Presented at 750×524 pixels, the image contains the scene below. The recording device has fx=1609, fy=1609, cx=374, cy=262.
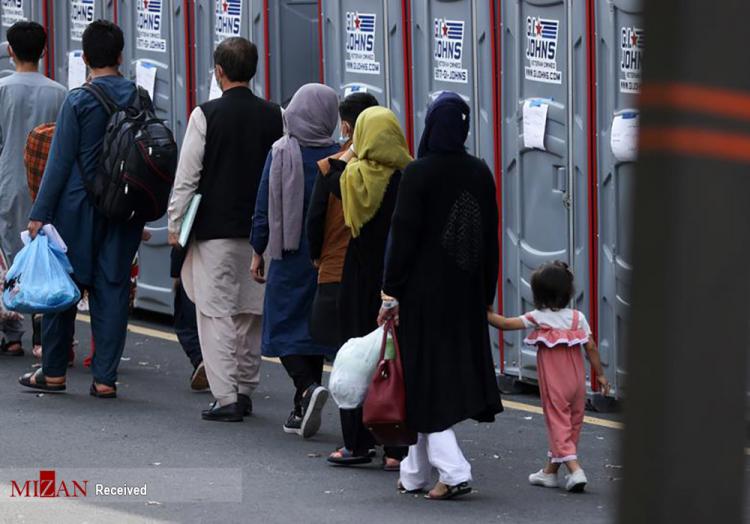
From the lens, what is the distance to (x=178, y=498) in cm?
602

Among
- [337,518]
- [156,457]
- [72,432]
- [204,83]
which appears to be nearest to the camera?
[337,518]

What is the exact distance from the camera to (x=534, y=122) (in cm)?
809

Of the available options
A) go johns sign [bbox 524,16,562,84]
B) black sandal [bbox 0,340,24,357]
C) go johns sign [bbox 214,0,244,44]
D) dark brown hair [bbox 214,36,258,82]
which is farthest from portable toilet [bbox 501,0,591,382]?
black sandal [bbox 0,340,24,357]

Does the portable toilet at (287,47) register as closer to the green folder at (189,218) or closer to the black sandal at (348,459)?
the green folder at (189,218)

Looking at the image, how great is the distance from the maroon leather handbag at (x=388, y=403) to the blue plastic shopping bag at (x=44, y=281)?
2235 mm

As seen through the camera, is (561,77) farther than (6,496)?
Yes

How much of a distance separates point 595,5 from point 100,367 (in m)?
2.99

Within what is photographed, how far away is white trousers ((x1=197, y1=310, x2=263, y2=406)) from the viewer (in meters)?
7.41

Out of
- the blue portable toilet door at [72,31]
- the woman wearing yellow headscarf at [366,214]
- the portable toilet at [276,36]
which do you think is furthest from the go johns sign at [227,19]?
the woman wearing yellow headscarf at [366,214]

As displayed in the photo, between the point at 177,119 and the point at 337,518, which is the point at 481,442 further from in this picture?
the point at 177,119

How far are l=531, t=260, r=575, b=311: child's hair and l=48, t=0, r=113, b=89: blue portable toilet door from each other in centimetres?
573

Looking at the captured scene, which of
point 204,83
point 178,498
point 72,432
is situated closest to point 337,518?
point 178,498

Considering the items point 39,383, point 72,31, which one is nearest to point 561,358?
point 39,383

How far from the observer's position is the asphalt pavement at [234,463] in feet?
A: 19.0
